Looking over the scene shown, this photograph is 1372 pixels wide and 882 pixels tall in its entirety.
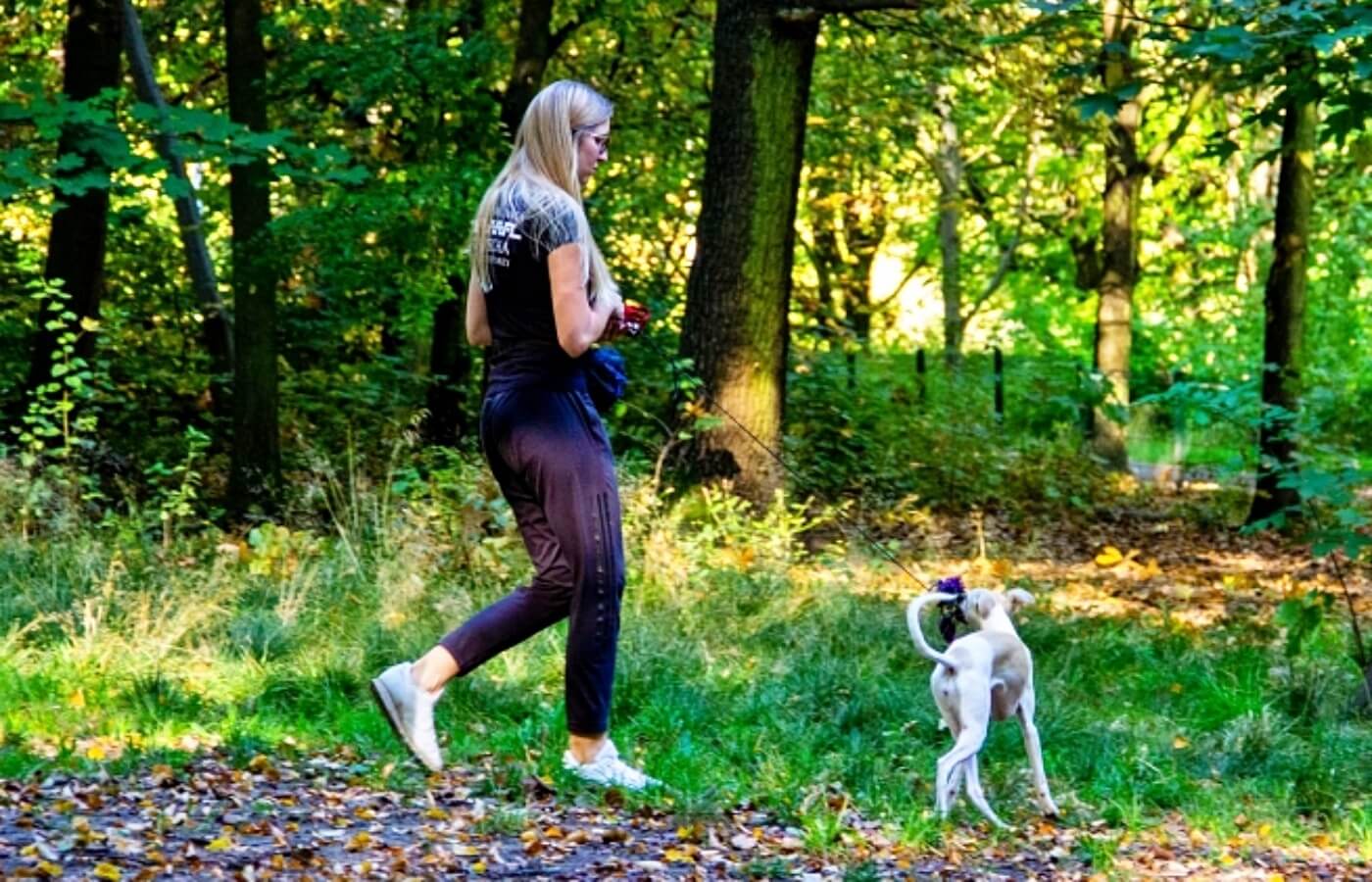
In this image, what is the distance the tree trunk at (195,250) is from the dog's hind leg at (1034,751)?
7683 millimetres

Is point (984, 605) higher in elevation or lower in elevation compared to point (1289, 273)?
lower

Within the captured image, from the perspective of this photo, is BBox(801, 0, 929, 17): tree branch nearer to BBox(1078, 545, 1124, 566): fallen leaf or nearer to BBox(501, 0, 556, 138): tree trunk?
BBox(1078, 545, 1124, 566): fallen leaf

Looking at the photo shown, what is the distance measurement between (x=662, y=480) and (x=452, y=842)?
20.4ft

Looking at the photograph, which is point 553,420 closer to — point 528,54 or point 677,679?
point 677,679

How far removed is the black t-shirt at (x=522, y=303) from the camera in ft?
17.5

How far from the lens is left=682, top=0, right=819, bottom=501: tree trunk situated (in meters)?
11.0

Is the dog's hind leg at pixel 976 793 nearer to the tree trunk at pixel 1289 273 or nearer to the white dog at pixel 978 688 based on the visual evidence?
the white dog at pixel 978 688

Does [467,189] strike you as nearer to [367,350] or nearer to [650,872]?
[367,350]

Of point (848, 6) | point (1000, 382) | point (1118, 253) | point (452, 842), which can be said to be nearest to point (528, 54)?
point (848, 6)

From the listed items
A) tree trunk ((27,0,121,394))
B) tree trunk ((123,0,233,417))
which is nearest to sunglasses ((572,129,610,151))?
tree trunk ((123,0,233,417))

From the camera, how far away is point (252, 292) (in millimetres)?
12984

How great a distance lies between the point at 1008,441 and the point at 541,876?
12750mm

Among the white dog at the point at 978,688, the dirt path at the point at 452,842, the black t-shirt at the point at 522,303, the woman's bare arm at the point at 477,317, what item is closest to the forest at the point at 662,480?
the dirt path at the point at 452,842

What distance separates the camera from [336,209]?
42.3ft
